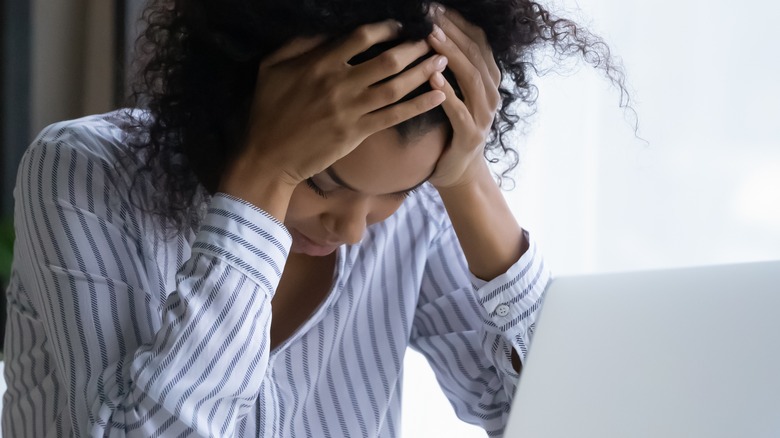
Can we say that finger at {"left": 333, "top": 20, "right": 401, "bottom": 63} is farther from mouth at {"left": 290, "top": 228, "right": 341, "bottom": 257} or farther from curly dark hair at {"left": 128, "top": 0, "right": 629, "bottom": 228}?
mouth at {"left": 290, "top": 228, "right": 341, "bottom": 257}

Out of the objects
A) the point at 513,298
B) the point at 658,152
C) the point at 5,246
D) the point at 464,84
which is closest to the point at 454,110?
the point at 464,84

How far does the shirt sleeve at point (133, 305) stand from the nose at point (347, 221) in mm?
58

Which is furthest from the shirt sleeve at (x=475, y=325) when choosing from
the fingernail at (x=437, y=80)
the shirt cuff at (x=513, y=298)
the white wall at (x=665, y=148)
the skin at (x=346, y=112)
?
the white wall at (x=665, y=148)

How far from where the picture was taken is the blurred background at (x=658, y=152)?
1.52 m

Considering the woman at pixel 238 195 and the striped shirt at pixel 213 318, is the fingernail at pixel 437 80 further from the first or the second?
the striped shirt at pixel 213 318

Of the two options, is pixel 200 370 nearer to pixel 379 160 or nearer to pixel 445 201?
pixel 379 160

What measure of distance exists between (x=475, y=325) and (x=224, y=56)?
1.62 ft

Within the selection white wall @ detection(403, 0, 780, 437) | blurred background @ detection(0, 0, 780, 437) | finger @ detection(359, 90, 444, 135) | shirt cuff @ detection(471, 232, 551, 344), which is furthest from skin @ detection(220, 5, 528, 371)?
white wall @ detection(403, 0, 780, 437)

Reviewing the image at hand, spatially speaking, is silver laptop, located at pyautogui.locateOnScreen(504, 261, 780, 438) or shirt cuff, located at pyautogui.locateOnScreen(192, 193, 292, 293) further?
shirt cuff, located at pyautogui.locateOnScreen(192, 193, 292, 293)

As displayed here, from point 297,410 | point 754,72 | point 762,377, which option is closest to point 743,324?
point 762,377

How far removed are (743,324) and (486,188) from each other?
2.08ft

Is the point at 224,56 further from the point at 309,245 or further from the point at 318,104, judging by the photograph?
the point at 309,245

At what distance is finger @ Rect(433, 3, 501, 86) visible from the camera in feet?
2.71

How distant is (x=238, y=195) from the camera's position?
828 millimetres
